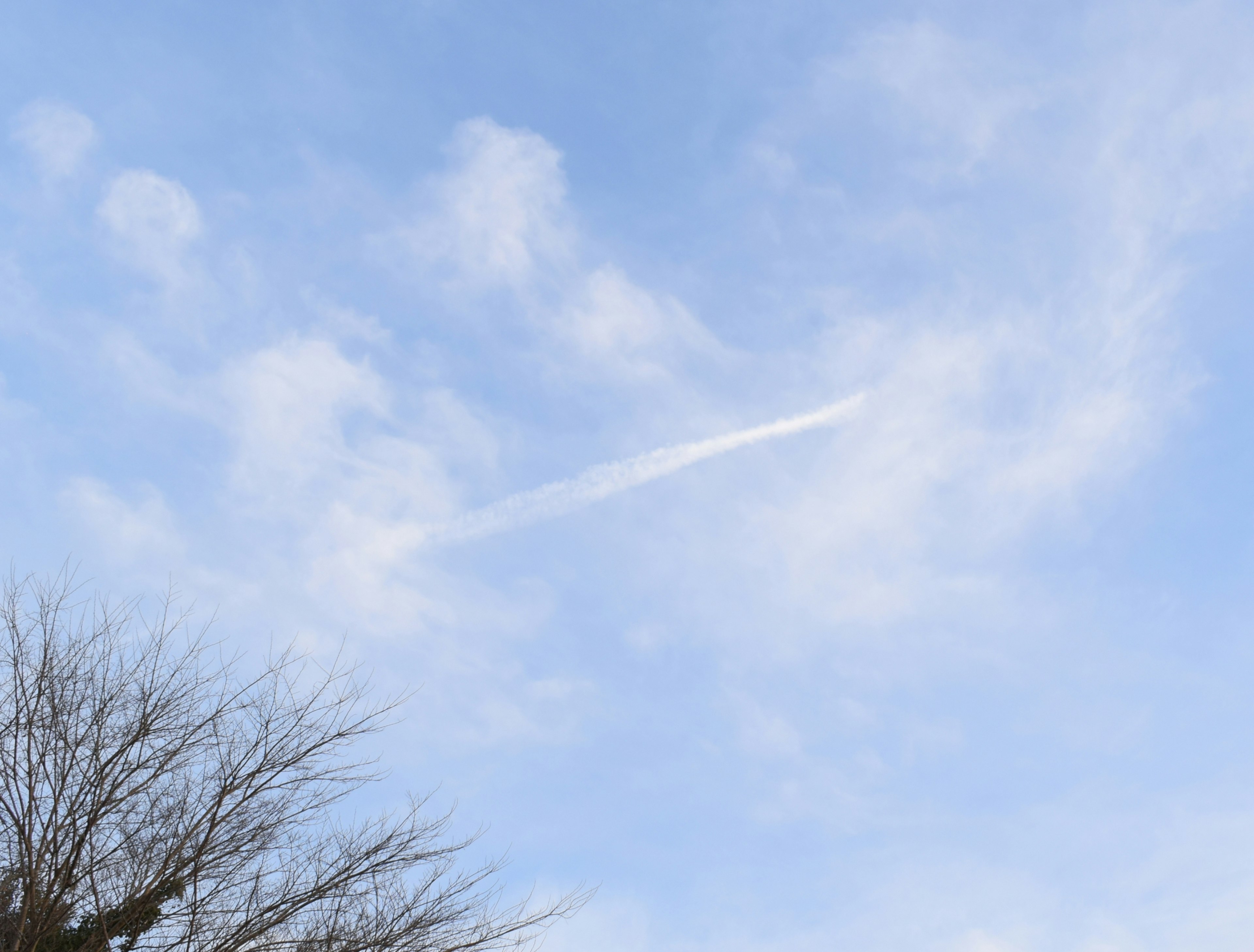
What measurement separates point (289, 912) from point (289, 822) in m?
1.17

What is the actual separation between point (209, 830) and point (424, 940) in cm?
341

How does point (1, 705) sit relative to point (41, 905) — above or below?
above

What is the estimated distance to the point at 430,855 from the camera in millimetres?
13500

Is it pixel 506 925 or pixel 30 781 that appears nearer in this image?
pixel 30 781

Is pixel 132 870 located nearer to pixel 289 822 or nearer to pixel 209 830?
pixel 209 830

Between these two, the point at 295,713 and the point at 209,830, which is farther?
the point at 295,713

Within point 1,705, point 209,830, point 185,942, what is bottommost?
point 185,942

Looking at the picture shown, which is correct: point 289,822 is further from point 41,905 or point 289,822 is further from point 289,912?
point 41,905

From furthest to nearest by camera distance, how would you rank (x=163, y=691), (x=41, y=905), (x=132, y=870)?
(x=163, y=691) → (x=132, y=870) → (x=41, y=905)

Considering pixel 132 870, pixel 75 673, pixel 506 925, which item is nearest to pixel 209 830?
pixel 132 870

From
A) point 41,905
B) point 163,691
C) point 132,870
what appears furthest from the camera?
point 163,691

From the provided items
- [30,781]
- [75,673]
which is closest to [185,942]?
[30,781]

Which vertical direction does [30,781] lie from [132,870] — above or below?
above

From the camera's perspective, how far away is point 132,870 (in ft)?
39.4
